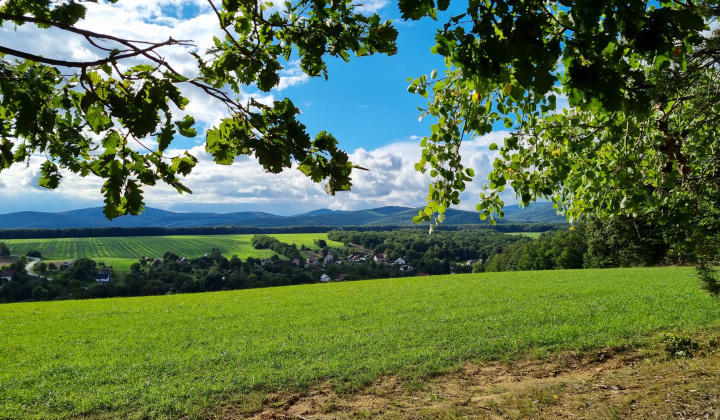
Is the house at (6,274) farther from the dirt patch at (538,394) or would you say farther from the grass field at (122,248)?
the dirt patch at (538,394)

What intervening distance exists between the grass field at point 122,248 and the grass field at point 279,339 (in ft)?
165

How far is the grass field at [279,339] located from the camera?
632 cm

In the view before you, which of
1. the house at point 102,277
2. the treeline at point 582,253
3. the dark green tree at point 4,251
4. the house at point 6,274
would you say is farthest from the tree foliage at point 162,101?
the dark green tree at point 4,251

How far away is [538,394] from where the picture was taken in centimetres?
516

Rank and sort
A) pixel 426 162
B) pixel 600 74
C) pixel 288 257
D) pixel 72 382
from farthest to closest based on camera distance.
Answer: pixel 288 257 < pixel 72 382 < pixel 426 162 < pixel 600 74

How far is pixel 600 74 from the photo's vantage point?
1.86 m

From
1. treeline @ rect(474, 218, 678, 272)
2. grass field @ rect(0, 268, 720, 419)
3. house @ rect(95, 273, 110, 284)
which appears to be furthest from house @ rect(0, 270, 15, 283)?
treeline @ rect(474, 218, 678, 272)

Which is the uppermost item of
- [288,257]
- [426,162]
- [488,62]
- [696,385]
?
[488,62]

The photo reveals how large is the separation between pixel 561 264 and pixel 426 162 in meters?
52.2

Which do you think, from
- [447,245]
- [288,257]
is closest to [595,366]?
[288,257]

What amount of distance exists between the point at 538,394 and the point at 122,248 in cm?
8771

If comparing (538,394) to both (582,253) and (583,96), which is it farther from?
(582,253)

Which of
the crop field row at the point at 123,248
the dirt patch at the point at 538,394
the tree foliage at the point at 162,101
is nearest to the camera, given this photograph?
the tree foliage at the point at 162,101

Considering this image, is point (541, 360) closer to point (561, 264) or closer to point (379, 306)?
point (379, 306)
